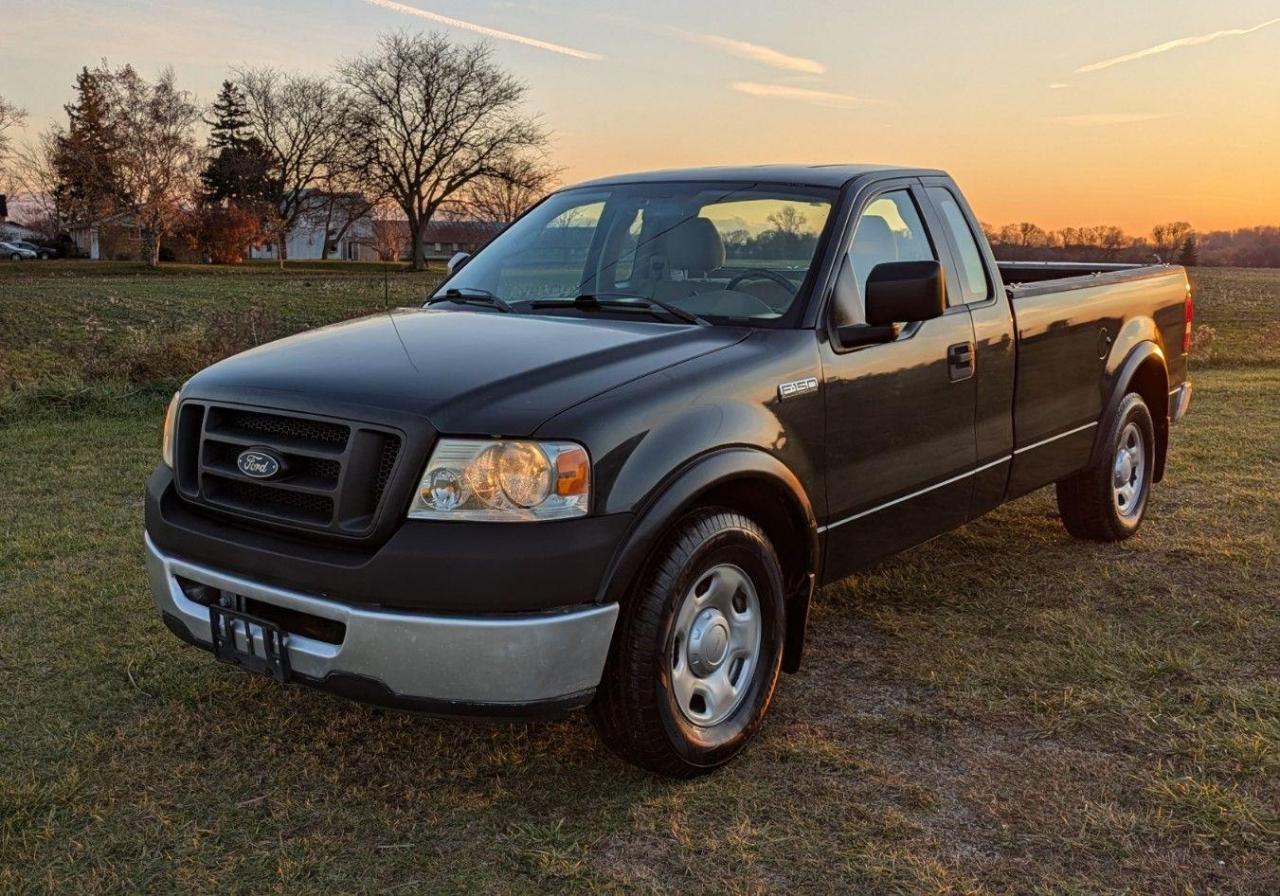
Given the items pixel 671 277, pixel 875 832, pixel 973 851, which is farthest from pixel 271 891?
pixel 671 277

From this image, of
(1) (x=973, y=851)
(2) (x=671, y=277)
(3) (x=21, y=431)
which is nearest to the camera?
(1) (x=973, y=851)

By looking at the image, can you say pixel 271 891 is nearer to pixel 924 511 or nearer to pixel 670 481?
pixel 670 481

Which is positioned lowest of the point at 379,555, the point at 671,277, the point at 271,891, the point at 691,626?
the point at 271,891

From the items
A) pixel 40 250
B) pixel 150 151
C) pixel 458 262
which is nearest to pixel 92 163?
pixel 150 151

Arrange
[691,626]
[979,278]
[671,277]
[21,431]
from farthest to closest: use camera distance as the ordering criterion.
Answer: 1. [21,431]
2. [979,278]
3. [671,277]
4. [691,626]

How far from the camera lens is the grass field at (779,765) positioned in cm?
296

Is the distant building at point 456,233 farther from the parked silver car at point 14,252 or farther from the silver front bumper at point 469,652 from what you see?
the silver front bumper at point 469,652

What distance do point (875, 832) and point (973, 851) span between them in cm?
26

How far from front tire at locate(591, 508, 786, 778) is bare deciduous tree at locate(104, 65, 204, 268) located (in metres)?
59.1

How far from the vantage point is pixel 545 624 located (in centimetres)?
290

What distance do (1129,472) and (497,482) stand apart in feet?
14.6

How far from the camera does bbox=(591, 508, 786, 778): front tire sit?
3137 mm

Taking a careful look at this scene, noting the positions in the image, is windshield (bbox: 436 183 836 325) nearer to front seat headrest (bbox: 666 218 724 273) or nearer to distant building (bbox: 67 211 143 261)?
front seat headrest (bbox: 666 218 724 273)

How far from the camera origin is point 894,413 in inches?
162
